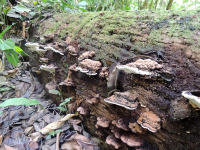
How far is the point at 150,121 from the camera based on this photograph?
1433mm

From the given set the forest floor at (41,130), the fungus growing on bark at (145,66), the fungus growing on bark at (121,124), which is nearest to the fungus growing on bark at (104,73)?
the fungus growing on bark at (145,66)

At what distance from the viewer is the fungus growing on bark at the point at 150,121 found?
137cm

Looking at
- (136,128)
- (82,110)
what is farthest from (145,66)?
(82,110)

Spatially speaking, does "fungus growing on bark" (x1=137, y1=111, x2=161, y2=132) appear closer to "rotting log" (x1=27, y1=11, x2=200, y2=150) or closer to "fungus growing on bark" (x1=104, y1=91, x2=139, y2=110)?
"rotting log" (x1=27, y1=11, x2=200, y2=150)

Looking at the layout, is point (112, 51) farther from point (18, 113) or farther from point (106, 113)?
point (18, 113)

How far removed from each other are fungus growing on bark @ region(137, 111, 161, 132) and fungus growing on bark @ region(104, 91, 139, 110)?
0.16 meters

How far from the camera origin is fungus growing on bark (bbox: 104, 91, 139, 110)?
57.5 inches

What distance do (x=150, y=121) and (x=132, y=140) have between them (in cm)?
33

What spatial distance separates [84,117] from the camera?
96.0 inches

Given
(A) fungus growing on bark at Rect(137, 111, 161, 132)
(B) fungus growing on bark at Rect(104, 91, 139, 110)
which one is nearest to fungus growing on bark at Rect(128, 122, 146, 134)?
(A) fungus growing on bark at Rect(137, 111, 161, 132)

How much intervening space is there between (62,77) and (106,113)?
4.49 feet

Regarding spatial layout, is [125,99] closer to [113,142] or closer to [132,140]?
[132,140]

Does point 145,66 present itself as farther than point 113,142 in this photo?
No

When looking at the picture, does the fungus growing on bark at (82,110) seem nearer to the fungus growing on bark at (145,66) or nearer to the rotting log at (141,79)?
the rotting log at (141,79)
